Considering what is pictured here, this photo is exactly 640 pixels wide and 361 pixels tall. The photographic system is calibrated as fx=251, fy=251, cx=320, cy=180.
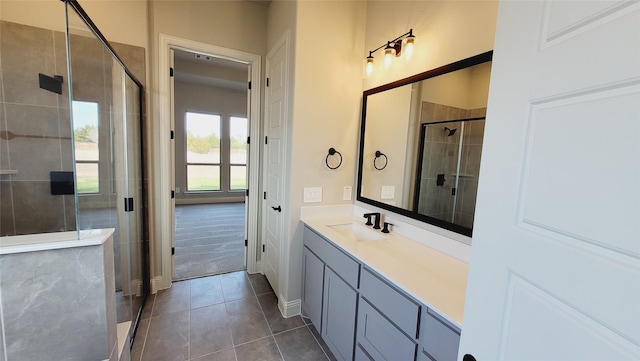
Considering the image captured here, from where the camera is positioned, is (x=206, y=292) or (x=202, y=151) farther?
(x=202, y=151)

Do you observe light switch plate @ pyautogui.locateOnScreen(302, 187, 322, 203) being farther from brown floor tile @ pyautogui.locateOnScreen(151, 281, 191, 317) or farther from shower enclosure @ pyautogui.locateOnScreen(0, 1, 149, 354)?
brown floor tile @ pyautogui.locateOnScreen(151, 281, 191, 317)

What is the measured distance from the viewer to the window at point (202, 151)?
6402mm

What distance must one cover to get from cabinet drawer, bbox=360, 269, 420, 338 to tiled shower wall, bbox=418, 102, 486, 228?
24.2 inches

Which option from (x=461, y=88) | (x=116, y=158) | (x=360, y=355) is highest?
(x=461, y=88)

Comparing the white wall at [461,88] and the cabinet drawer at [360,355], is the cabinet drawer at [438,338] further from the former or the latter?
the white wall at [461,88]

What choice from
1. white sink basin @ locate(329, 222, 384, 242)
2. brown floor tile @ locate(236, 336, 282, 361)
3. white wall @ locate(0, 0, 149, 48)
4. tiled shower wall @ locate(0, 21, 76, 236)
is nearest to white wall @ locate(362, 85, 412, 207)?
white sink basin @ locate(329, 222, 384, 242)

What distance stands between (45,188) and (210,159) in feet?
15.5

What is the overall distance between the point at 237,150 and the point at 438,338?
→ 6.72 meters

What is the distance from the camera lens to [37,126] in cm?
200

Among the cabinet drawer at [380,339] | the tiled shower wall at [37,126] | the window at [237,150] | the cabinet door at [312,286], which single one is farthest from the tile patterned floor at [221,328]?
the window at [237,150]

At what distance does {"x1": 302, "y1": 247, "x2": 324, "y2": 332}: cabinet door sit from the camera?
6.53 ft

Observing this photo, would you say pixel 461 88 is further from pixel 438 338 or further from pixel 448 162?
pixel 438 338

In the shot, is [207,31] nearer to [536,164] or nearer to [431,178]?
[431,178]

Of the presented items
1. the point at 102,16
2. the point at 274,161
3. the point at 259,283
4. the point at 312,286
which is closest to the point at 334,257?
the point at 312,286
